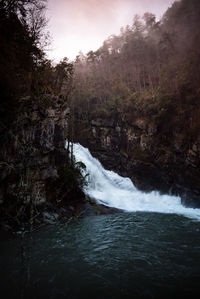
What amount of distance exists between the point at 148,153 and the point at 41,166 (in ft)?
46.0

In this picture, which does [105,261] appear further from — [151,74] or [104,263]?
[151,74]

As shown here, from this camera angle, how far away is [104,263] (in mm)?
5496

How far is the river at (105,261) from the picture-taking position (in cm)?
420

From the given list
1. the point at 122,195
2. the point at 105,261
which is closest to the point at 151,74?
the point at 122,195

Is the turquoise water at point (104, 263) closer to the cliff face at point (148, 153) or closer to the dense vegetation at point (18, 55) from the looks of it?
the dense vegetation at point (18, 55)

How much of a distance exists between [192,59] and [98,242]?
79.4ft

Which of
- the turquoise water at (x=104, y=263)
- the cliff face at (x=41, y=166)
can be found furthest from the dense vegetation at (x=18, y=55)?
the turquoise water at (x=104, y=263)

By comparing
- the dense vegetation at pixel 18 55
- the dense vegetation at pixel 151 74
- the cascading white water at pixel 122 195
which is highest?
the dense vegetation at pixel 151 74

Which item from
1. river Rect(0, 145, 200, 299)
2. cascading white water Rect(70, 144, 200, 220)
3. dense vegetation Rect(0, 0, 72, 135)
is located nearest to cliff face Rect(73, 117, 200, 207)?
cascading white water Rect(70, 144, 200, 220)

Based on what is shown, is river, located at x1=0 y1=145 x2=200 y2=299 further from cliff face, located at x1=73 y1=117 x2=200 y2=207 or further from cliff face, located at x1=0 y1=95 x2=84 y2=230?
cliff face, located at x1=73 y1=117 x2=200 y2=207

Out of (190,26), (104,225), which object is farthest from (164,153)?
(190,26)

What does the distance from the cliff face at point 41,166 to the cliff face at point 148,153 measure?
1038cm

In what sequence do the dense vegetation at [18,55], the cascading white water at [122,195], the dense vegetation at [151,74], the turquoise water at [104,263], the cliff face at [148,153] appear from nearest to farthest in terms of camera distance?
the turquoise water at [104,263] < the dense vegetation at [18,55] < the cascading white water at [122,195] < the cliff face at [148,153] < the dense vegetation at [151,74]

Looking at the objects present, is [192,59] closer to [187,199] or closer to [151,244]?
[187,199]
